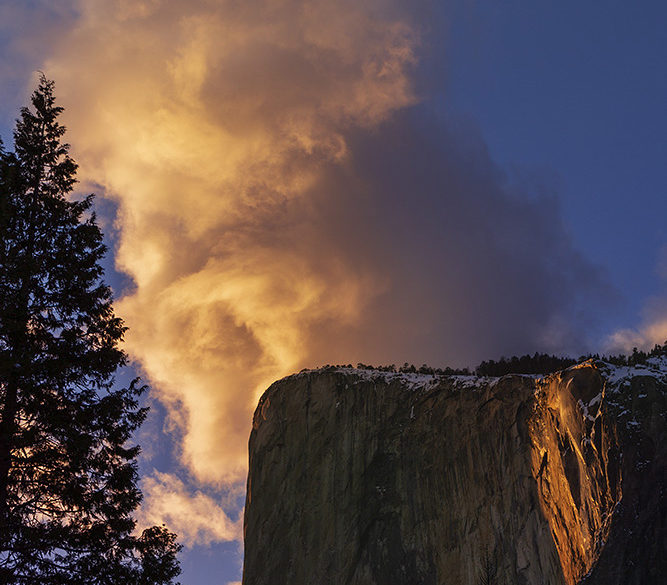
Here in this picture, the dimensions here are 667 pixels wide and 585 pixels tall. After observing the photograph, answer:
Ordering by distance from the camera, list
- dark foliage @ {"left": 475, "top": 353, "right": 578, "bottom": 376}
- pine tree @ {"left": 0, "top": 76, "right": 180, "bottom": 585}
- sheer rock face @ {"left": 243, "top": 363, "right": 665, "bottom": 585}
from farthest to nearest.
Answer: dark foliage @ {"left": 475, "top": 353, "right": 578, "bottom": 376}
sheer rock face @ {"left": 243, "top": 363, "right": 665, "bottom": 585}
pine tree @ {"left": 0, "top": 76, "right": 180, "bottom": 585}

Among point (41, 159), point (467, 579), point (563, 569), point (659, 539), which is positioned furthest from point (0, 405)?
point (467, 579)

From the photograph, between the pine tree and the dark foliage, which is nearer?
the pine tree

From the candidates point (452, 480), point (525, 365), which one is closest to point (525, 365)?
point (525, 365)

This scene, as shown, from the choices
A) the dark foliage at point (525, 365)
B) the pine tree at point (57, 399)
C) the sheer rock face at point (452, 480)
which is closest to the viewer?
the pine tree at point (57, 399)

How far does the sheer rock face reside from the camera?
830 inches

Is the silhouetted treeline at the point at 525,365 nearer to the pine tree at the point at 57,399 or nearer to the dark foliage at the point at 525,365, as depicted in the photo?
the dark foliage at the point at 525,365

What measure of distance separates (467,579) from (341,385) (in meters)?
11.7

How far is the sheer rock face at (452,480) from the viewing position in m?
21.1

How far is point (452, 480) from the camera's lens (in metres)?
30.6

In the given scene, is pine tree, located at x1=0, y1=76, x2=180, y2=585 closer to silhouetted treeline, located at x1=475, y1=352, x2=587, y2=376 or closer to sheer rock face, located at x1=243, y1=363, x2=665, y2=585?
sheer rock face, located at x1=243, y1=363, x2=665, y2=585

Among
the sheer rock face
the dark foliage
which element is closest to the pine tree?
the sheer rock face

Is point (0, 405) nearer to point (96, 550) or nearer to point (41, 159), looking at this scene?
point (96, 550)

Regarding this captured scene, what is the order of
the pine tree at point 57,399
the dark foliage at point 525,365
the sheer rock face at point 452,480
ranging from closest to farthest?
the pine tree at point 57,399 < the sheer rock face at point 452,480 < the dark foliage at point 525,365

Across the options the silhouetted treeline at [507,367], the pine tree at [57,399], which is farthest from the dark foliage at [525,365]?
the pine tree at [57,399]
